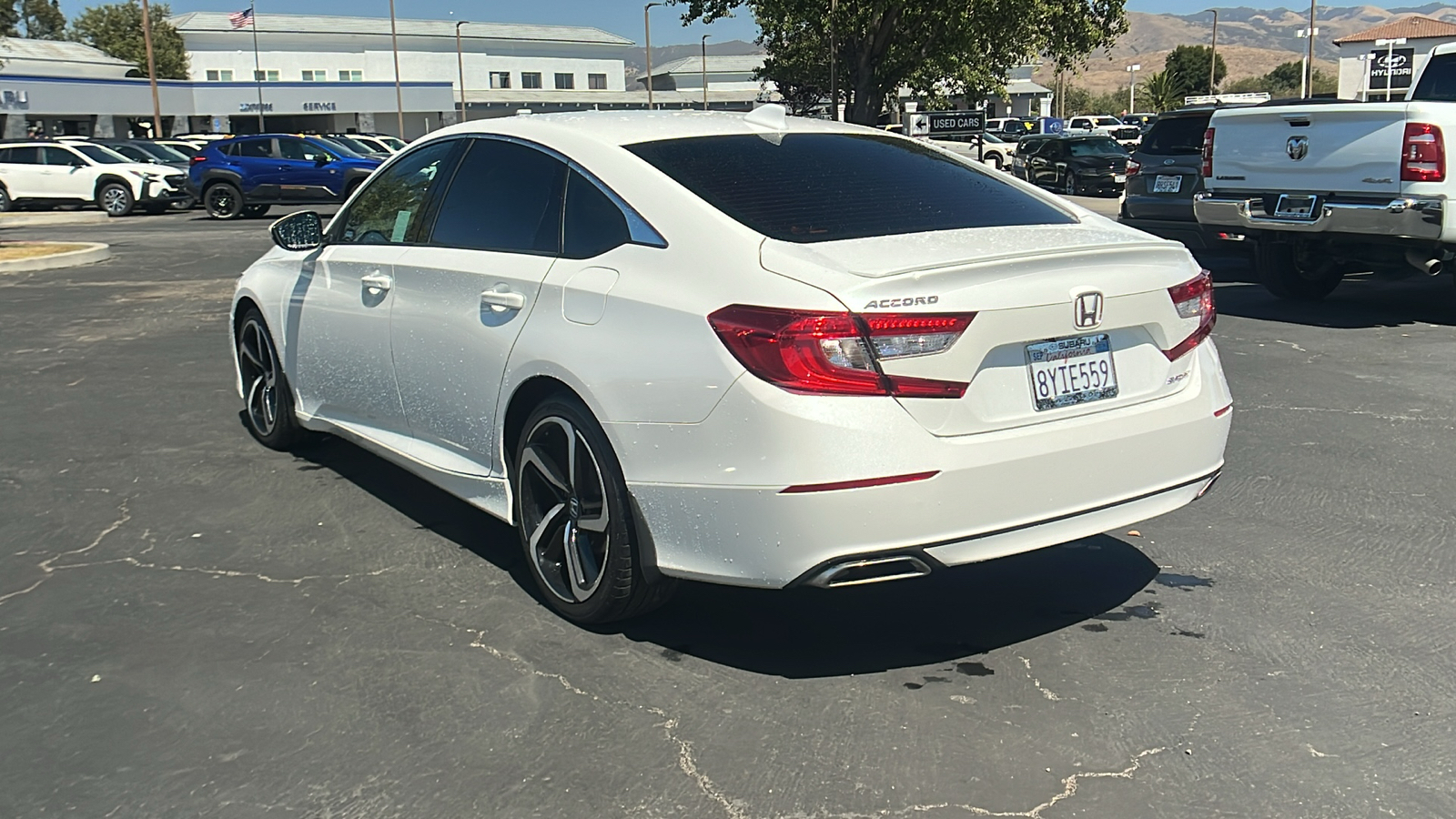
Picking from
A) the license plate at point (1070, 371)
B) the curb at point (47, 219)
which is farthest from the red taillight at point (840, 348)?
the curb at point (47, 219)

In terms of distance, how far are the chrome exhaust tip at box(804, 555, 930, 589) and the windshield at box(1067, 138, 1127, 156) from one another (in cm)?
2999

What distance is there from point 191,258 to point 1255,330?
45.4ft

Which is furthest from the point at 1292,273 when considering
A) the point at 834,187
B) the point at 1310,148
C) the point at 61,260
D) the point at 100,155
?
the point at 100,155

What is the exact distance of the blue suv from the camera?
2684 cm

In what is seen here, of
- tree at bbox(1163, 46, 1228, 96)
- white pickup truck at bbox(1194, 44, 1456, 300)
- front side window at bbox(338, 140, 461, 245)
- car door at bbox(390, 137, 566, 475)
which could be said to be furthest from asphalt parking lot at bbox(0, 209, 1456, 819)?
tree at bbox(1163, 46, 1228, 96)

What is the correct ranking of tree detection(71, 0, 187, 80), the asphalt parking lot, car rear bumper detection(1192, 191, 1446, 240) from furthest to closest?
tree detection(71, 0, 187, 80)
car rear bumper detection(1192, 191, 1446, 240)
the asphalt parking lot

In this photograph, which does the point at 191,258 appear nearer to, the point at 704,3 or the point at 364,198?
the point at 364,198

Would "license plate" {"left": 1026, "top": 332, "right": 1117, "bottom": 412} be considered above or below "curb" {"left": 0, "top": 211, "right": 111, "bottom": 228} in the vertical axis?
above

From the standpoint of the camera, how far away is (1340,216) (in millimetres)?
9602

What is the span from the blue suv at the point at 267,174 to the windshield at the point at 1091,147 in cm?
1652

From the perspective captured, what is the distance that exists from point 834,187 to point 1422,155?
6.87m

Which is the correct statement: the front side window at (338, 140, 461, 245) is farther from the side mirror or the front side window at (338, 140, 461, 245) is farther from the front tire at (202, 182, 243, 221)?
the front tire at (202, 182, 243, 221)

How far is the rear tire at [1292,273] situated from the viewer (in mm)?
11195

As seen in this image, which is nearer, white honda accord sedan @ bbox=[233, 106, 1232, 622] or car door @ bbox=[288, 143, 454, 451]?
white honda accord sedan @ bbox=[233, 106, 1232, 622]
